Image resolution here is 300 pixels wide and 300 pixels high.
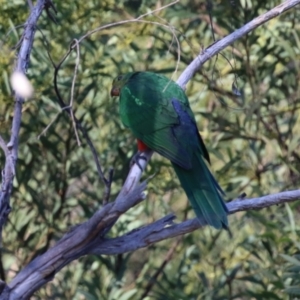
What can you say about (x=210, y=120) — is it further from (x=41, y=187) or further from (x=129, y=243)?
(x=129, y=243)

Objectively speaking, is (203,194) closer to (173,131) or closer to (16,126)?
(173,131)

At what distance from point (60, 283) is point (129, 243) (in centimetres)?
198

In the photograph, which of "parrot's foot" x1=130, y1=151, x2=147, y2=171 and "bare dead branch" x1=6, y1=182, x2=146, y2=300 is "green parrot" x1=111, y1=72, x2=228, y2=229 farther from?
"bare dead branch" x1=6, y1=182, x2=146, y2=300

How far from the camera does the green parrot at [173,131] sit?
3.06 meters

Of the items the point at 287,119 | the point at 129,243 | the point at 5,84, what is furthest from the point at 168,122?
the point at 287,119

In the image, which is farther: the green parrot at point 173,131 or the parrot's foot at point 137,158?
the parrot's foot at point 137,158

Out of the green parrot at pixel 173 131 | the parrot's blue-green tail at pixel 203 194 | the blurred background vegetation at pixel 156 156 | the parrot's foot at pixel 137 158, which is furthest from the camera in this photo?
the blurred background vegetation at pixel 156 156

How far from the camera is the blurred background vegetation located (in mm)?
4230

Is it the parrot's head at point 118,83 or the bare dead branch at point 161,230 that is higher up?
the parrot's head at point 118,83

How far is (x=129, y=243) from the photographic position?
275 centimetres

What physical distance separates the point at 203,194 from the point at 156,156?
5.38 ft

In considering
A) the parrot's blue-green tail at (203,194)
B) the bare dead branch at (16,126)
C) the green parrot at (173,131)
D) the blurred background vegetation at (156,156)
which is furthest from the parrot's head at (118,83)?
the bare dead branch at (16,126)

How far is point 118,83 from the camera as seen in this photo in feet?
13.2

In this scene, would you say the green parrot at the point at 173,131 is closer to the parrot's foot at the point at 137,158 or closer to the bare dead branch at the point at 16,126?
the parrot's foot at the point at 137,158
